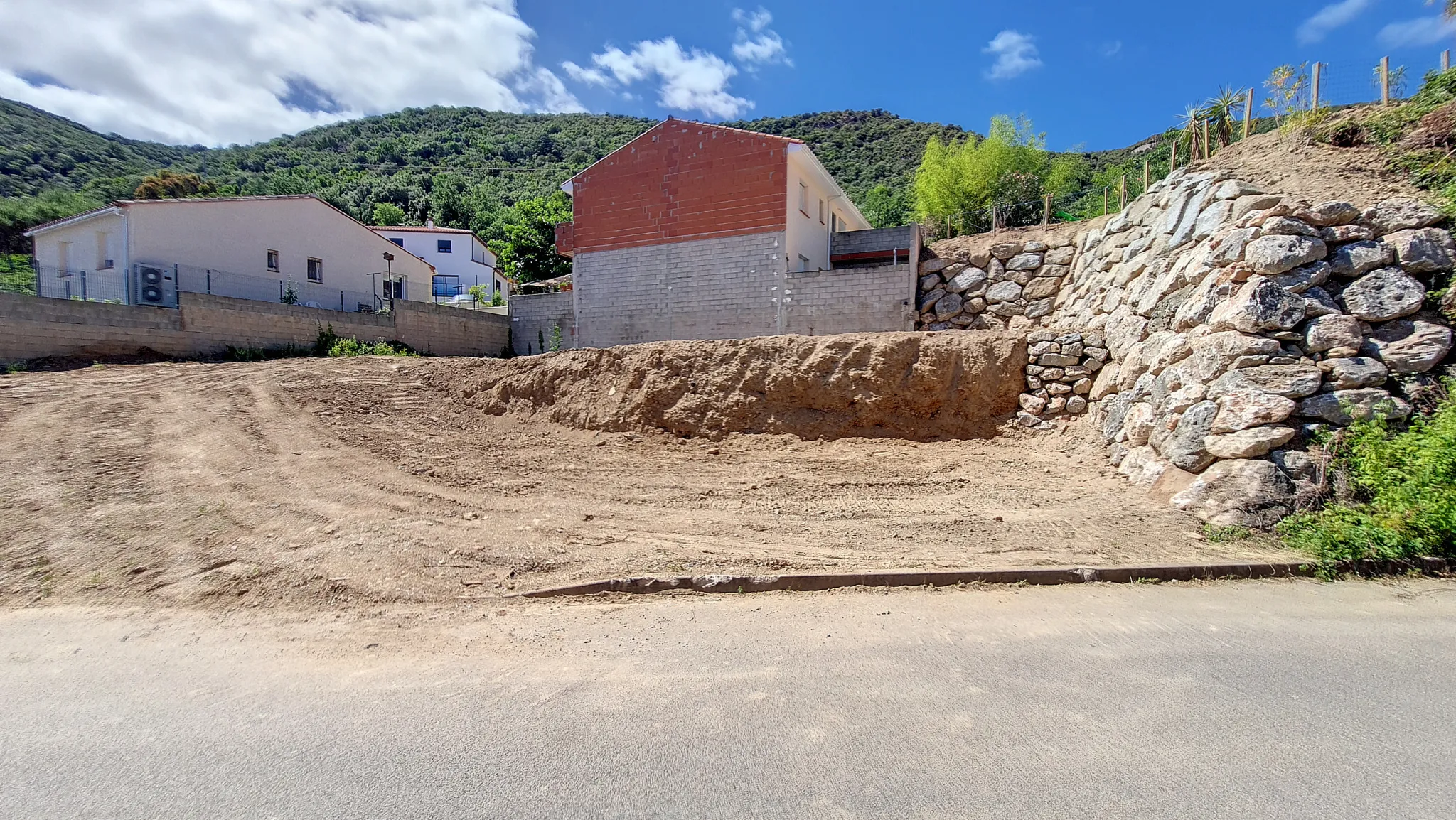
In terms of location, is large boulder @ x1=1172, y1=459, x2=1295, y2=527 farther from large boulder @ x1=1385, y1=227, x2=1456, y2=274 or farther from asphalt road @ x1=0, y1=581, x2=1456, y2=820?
large boulder @ x1=1385, y1=227, x2=1456, y2=274

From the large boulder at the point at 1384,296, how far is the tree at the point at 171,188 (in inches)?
2542

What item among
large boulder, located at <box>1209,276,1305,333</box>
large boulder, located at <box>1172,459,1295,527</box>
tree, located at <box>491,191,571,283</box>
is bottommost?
large boulder, located at <box>1172,459,1295,527</box>

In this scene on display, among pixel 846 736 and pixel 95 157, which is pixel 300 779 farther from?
pixel 95 157

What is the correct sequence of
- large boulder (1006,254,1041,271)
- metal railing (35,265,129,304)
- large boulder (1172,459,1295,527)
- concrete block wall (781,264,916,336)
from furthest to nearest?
metal railing (35,265,129,304)
concrete block wall (781,264,916,336)
large boulder (1006,254,1041,271)
large boulder (1172,459,1295,527)

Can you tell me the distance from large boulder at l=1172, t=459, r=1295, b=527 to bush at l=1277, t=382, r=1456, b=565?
0.20 meters

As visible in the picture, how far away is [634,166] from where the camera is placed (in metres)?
21.1

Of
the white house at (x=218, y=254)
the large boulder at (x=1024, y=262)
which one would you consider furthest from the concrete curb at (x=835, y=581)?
the white house at (x=218, y=254)

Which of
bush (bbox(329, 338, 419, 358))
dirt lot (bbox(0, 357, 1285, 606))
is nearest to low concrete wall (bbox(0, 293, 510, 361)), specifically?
bush (bbox(329, 338, 419, 358))

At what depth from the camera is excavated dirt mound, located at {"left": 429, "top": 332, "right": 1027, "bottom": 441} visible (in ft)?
33.7

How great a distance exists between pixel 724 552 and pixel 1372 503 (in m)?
6.44

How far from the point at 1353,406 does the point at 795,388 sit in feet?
22.9

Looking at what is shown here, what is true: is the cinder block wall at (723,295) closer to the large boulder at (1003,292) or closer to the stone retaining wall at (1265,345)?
the large boulder at (1003,292)

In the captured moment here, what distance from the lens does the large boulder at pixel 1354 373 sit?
670 centimetres

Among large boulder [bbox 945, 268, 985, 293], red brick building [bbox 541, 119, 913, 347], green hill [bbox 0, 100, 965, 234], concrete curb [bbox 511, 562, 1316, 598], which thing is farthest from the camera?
green hill [bbox 0, 100, 965, 234]
